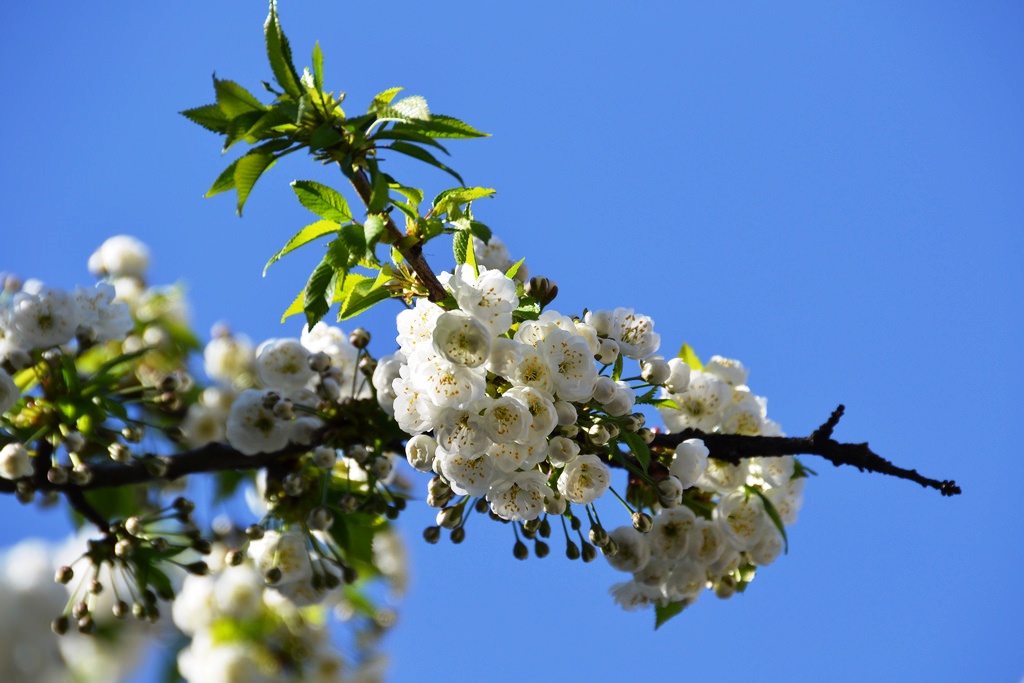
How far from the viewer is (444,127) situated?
1577 mm

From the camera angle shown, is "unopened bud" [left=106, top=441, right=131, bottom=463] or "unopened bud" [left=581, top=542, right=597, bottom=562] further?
"unopened bud" [left=106, top=441, right=131, bottom=463]

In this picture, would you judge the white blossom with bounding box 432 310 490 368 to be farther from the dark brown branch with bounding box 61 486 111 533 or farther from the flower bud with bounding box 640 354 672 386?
the dark brown branch with bounding box 61 486 111 533

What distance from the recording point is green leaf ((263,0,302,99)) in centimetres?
157

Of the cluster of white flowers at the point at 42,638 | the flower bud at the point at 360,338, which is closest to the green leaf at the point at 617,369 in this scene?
the flower bud at the point at 360,338

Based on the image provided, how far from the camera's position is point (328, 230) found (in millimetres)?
1645

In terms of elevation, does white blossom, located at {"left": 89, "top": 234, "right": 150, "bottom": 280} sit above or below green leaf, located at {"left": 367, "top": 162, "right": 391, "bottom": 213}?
above

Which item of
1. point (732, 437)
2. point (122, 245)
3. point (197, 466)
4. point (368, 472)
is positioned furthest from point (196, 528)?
point (122, 245)

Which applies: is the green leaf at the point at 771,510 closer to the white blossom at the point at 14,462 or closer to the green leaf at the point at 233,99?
the green leaf at the point at 233,99

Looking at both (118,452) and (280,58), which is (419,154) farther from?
(118,452)

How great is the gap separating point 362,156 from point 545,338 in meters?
0.46

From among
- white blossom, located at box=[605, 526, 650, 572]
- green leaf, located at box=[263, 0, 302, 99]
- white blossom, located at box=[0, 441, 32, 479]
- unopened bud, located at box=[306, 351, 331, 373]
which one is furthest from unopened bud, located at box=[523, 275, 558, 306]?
white blossom, located at box=[0, 441, 32, 479]

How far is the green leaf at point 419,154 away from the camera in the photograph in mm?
1570

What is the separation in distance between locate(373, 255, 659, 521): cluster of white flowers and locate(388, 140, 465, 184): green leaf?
178 millimetres

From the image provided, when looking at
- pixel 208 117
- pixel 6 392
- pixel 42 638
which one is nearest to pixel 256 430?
pixel 6 392
